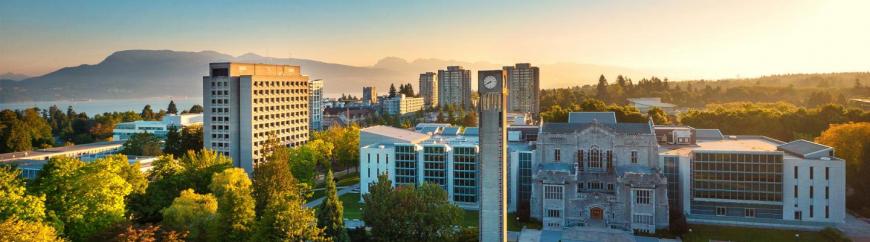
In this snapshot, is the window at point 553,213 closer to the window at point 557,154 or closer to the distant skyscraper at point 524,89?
the window at point 557,154

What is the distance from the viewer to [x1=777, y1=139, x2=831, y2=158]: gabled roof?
40.8 metres

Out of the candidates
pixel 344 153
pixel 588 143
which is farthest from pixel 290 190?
pixel 344 153

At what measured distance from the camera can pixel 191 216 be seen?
29.2 metres

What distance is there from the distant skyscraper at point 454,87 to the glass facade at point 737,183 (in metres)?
113

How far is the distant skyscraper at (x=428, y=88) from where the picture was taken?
17838 centimetres

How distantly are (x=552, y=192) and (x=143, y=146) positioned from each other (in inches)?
1830

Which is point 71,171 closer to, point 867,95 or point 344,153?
point 344,153

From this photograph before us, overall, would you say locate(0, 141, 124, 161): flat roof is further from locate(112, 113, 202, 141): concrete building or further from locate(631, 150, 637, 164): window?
locate(631, 150, 637, 164): window

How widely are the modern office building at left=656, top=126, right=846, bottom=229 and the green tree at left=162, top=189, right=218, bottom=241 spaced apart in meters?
34.8

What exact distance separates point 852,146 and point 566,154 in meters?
27.5

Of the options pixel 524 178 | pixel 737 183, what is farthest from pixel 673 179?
pixel 524 178

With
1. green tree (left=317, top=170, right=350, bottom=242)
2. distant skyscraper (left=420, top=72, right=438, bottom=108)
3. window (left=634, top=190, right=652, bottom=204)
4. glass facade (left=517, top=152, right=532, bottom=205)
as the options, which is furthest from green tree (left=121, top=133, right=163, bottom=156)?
distant skyscraper (left=420, top=72, right=438, bottom=108)

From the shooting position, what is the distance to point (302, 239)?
26688mm

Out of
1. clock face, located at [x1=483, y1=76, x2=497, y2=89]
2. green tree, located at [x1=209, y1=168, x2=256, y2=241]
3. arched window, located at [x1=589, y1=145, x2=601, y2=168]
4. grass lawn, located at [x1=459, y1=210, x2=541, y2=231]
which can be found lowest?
grass lawn, located at [x1=459, y1=210, x2=541, y2=231]
